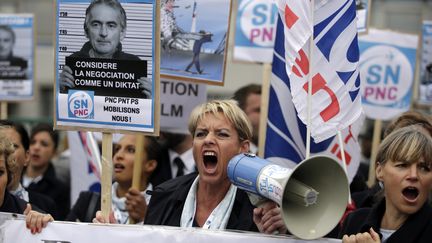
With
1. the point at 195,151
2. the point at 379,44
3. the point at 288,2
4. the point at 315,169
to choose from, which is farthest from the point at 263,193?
the point at 379,44

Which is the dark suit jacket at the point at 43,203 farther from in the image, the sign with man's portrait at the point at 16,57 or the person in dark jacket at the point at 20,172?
the sign with man's portrait at the point at 16,57

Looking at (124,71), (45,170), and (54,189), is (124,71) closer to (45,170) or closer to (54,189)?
(54,189)

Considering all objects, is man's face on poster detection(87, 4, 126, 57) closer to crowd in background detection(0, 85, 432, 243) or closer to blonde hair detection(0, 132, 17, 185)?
crowd in background detection(0, 85, 432, 243)

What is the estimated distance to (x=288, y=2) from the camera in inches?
182

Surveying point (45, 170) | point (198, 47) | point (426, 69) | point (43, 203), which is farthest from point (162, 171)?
point (426, 69)

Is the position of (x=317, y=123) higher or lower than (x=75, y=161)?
higher

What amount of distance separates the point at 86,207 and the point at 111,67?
1.81m

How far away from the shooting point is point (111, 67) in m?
4.49

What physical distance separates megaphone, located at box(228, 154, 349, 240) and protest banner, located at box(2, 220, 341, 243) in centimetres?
23

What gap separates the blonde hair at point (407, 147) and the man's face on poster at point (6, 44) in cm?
482

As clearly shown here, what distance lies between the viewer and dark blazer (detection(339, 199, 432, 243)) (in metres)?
4.14

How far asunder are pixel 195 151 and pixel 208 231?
55 cm

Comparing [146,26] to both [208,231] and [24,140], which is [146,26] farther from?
[24,140]

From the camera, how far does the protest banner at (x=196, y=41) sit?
5961 millimetres
